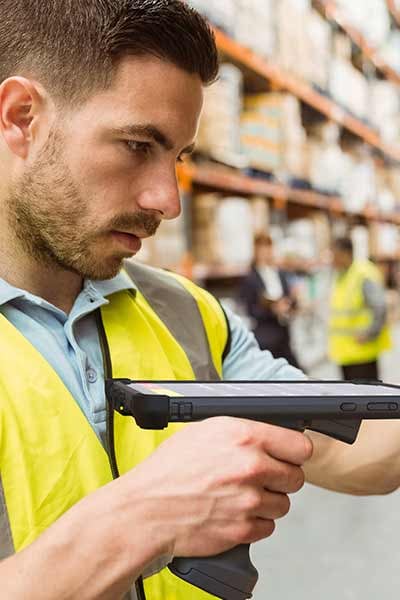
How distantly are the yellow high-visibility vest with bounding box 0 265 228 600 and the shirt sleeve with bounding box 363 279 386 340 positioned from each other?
10.8 ft

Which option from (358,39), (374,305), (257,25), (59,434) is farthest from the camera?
(358,39)

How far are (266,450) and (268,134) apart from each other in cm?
346

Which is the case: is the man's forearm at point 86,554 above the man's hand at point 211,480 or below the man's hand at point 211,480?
below

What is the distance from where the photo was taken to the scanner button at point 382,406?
2.61ft

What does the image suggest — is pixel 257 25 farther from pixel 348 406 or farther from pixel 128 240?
pixel 348 406

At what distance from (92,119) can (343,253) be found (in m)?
3.49

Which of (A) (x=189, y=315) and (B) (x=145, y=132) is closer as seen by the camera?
(B) (x=145, y=132)

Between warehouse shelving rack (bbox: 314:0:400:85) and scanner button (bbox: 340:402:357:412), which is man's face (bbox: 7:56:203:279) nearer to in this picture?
scanner button (bbox: 340:402:357:412)

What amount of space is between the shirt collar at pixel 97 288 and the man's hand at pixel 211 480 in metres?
0.30

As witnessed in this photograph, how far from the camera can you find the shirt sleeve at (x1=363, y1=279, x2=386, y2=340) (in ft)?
14.0

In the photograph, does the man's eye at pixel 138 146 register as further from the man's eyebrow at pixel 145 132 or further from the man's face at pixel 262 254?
the man's face at pixel 262 254

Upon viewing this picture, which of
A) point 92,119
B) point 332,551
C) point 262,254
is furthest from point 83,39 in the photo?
point 262,254

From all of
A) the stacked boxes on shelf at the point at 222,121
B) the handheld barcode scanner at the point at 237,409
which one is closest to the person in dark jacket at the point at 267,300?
the stacked boxes on shelf at the point at 222,121

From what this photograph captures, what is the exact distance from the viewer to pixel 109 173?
101cm
